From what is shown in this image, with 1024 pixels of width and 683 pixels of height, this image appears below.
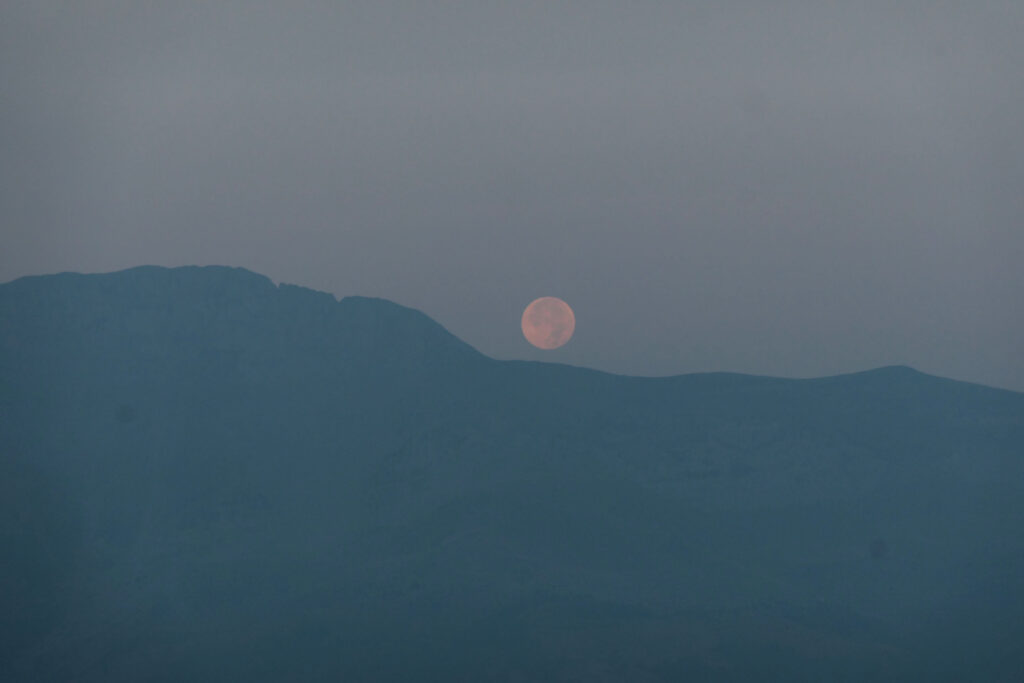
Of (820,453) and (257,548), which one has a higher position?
(820,453)

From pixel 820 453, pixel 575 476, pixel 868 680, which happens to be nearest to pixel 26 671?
pixel 575 476

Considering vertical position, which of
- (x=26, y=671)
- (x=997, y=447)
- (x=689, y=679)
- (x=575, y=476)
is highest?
(x=997, y=447)

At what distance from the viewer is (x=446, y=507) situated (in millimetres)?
18391

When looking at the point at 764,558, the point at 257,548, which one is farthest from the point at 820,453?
the point at 257,548

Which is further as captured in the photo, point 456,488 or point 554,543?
point 456,488

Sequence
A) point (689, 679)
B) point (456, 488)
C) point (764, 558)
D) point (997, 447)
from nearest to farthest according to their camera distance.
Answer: point (689, 679) → point (764, 558) → point (456, 488) → point (997, 447)

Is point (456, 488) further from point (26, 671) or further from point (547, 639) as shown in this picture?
point (26, 671)

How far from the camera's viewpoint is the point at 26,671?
15.3 metres

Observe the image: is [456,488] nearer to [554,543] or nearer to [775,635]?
[554,543]

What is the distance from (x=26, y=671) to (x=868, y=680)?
16.9 m

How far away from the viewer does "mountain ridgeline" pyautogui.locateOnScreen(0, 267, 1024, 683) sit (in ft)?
50.6

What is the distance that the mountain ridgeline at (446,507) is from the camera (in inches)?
607

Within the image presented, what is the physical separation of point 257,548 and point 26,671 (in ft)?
16.3

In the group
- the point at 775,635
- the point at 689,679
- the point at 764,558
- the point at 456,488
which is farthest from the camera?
the point at 456,488
